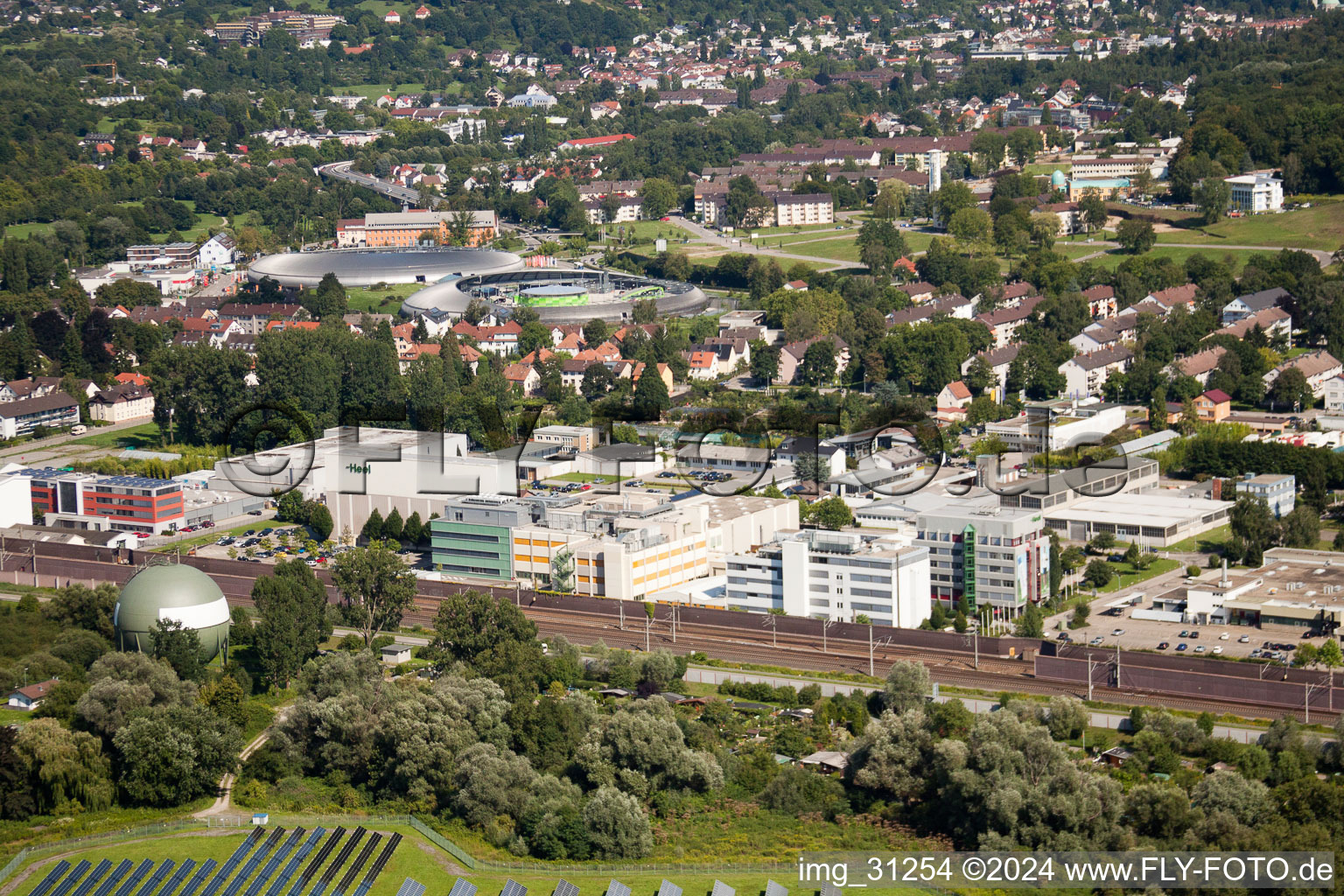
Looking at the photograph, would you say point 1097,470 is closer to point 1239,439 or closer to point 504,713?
point 1239,439

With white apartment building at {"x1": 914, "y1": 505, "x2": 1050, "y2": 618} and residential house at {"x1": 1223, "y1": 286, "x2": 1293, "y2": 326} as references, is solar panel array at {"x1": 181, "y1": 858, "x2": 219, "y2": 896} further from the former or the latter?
residential house at {"x1": 1223, "y1": 286, "x2": 1293, "y2": 326}

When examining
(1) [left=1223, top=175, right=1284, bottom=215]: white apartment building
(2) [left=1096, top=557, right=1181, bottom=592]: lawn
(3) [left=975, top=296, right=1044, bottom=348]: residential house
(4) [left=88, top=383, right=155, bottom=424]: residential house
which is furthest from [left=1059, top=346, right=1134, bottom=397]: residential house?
(4) [left=88, top=383, right=155, bottom=424]: residential house

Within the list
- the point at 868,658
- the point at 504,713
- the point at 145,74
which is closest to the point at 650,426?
the point at 868,658

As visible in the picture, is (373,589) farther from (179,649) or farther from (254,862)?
(254,862)

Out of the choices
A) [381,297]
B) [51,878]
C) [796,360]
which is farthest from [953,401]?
[51,878]

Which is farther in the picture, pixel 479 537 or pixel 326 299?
pixel 326 299

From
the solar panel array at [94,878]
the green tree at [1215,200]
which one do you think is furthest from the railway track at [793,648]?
the green tree at [1215,200]

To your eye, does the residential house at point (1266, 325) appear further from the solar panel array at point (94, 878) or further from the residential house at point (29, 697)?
the solar panel array at point (94, 878)

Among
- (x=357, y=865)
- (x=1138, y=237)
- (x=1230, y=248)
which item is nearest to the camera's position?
(x=357, y=865)
